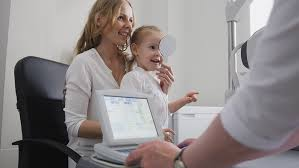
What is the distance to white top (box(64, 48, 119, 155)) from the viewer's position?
98 centimetres

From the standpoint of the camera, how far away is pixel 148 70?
119 centimetres

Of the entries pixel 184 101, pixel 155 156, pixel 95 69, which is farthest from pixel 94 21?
pixel 155 156

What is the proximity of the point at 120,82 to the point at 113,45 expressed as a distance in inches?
6.9

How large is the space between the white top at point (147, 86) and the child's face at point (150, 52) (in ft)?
0.10

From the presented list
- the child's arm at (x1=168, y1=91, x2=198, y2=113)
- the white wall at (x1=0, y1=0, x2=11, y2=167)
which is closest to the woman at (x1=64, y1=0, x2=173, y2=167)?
the child's arm at (x1=168, y1=91, x2=198, y2=113)

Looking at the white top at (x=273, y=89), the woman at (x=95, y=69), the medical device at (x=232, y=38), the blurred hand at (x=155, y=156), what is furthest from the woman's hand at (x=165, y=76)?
the white top at (x=273, y=89)

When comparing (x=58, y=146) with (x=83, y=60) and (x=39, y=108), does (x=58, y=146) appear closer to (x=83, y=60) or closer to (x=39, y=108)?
(x=39, y=108)

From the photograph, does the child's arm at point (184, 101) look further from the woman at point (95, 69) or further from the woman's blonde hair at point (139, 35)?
the woman's blonde hair at point (139, 35)

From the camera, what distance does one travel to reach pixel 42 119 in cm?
106

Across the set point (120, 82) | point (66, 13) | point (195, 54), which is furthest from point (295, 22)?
point (195, 54)

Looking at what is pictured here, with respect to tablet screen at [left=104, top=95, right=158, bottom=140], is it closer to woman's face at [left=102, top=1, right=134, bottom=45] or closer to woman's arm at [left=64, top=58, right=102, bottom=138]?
woman's arm at [left=64, top=58, right=102, bottom=138]

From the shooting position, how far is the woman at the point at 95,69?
984 millimetres

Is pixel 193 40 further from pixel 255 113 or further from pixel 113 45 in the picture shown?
pixel 255 113

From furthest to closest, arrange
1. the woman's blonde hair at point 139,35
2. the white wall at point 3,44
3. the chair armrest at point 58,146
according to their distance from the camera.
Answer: the white wall at point 3,44
the woman's blonde hair at point 139,35
the chair armrest at point 58,146
